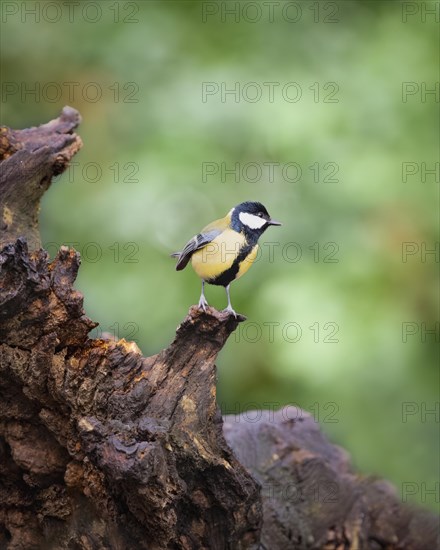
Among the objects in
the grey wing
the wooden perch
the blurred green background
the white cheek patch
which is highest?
the blurred green background

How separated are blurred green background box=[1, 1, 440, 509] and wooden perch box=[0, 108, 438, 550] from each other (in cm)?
115

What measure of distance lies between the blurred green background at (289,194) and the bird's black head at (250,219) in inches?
28.1

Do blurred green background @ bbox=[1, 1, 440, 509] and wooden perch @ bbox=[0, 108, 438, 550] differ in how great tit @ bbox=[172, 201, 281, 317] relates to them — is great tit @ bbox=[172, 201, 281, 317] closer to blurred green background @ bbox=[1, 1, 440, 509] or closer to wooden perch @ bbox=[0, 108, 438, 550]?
wooden perch @ bbox=[0, 108, 438, 550]

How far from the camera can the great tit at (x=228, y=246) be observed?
2549mm

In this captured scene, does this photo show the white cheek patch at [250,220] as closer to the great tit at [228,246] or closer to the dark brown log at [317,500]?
the great tit at [228,246]

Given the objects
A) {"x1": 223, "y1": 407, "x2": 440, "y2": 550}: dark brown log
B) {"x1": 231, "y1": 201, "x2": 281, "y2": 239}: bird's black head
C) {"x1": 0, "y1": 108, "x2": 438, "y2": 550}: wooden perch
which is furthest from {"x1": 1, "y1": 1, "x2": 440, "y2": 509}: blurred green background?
{"x1": 0, "y1": 108, "x2": 438, "y2": 550}: wooden perch

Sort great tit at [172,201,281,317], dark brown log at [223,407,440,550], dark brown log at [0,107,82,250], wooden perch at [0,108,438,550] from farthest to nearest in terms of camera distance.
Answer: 1. dark brown log at [223,407,440,550]
2. great tit at [172,201,281,317]
3. dark brown log at [0,107,82,250]
4. wooden perch at [0,108,438,550]

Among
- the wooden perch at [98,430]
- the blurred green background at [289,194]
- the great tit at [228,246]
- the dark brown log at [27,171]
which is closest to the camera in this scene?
the wooden perch at [98,430]

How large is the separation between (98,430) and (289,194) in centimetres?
200

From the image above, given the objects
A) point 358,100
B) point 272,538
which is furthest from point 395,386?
point 358,100

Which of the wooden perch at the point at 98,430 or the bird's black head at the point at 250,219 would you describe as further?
the bird's black head at the point at 250,219

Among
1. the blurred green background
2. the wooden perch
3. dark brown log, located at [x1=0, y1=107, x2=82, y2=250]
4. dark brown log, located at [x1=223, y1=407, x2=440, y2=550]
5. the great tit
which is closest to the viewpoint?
the wooden perch

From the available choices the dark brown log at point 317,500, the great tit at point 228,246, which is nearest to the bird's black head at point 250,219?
the great tit at point 228,246

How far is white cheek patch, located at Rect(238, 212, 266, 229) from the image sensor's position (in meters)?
2.62
